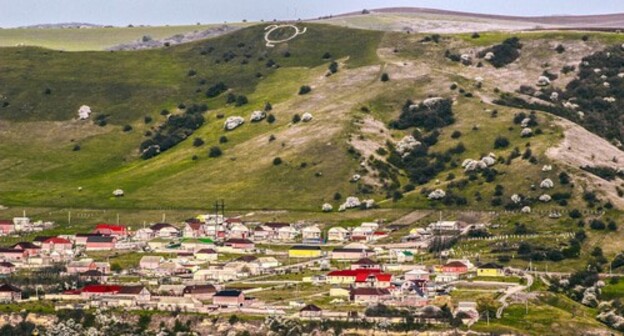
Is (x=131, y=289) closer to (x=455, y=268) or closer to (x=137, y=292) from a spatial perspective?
(x=137, y=292)

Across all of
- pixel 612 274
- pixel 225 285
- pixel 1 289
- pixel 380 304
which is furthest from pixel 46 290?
pixel 612 274

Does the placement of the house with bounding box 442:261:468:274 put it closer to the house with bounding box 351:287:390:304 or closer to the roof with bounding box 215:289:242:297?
the house with bounding box 351:287:390:304

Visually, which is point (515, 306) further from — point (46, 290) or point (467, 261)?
point (46, 290)

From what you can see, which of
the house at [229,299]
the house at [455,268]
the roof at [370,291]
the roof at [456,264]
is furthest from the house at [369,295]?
the roof at [456,264]

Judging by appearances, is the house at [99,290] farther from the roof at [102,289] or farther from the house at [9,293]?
the house at [9,293]

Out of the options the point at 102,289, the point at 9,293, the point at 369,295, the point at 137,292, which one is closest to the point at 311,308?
the point at 369,295

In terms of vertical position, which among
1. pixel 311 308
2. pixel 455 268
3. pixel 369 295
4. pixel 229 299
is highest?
pixel 455 268

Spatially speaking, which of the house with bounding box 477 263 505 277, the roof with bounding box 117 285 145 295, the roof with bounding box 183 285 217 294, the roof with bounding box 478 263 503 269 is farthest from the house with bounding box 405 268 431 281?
the roof with bounding box 117 285 145 295
